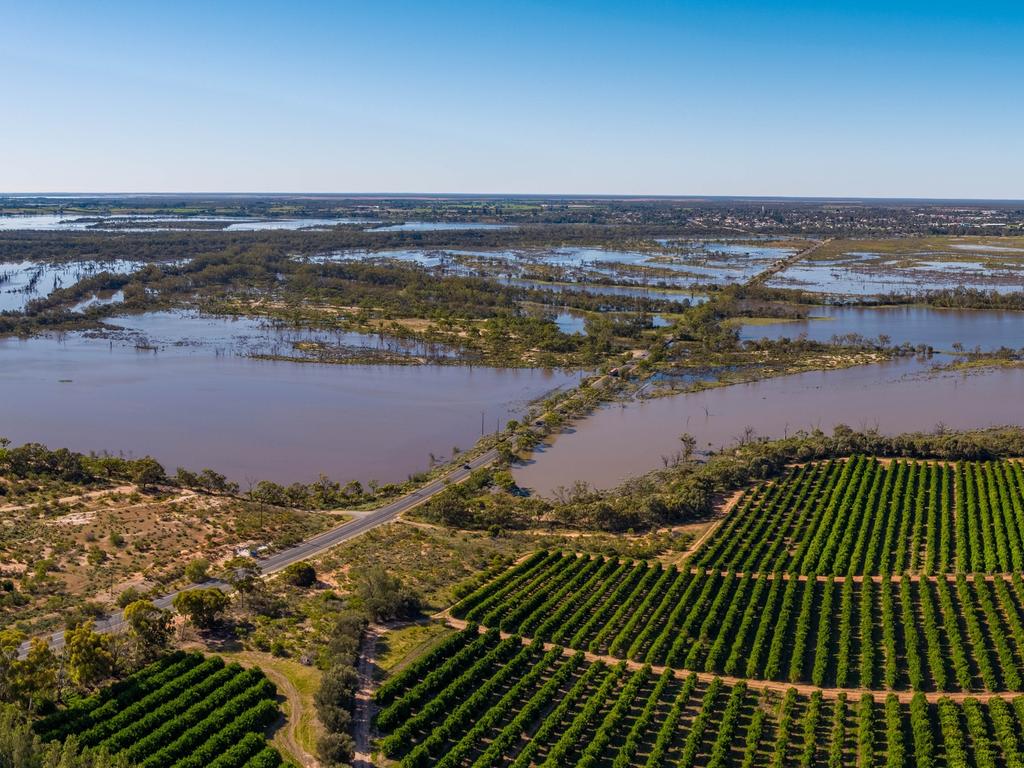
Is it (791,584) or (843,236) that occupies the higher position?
(843,236)

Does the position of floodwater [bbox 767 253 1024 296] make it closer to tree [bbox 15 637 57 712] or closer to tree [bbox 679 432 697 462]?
tree [bbox 679 432 697 462]

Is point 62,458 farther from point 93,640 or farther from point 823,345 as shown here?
point 823,345

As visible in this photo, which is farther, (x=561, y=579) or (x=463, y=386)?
(x=463, y=386)

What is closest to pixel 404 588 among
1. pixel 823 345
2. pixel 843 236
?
pixel 823 345

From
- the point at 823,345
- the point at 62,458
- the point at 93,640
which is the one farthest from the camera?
the point at 823,345

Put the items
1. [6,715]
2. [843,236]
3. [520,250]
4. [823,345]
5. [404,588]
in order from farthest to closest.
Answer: [843,236] → [520,250] → [823,345] → [404,588] → [6,715]

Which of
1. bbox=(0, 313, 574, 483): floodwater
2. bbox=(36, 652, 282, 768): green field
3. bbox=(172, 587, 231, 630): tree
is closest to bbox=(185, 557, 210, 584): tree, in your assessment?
bbox=(172, 587, 231, 630): tree

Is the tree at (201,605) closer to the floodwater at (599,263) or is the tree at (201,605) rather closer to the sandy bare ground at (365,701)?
the sandy bare ground at (365,701)

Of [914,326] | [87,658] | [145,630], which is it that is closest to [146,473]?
[145,630]
